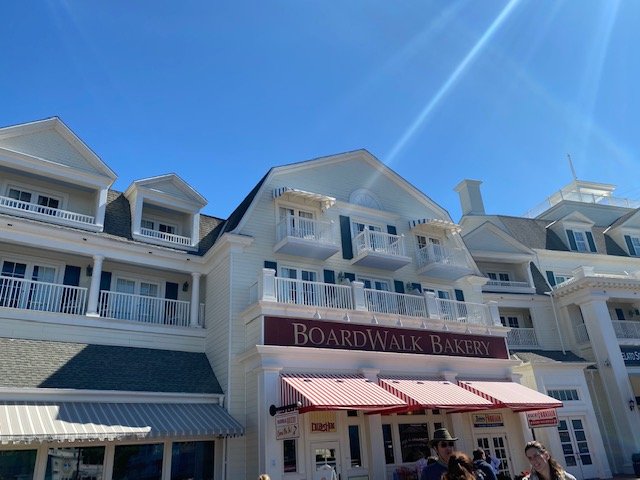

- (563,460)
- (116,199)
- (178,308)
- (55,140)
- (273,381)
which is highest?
(55,140)

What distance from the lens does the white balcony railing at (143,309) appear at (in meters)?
16.9

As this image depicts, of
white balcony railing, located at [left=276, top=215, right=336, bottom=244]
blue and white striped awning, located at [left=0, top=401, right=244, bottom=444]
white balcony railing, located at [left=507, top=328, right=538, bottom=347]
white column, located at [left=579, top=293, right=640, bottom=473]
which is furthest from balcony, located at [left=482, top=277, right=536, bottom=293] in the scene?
blue and white striped awning, located at [left=0, top=401, right=244, bottom=444]

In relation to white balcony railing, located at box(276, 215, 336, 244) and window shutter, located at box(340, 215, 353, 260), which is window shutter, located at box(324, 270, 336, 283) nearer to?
window shutter, located at box(340, 215, 353, 260)

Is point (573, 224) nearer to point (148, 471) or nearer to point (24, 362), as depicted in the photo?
point (148, 471)

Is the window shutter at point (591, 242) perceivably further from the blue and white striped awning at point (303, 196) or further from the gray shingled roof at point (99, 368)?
the gray shingled roof at point (99, 368)

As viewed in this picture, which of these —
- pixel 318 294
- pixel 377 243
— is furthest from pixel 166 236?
pixel 377 243

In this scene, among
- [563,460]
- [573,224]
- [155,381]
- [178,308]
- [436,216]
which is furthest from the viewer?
[573,224]

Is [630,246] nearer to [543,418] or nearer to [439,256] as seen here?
[439,256]

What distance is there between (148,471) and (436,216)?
16174mm

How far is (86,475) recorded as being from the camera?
12953mm

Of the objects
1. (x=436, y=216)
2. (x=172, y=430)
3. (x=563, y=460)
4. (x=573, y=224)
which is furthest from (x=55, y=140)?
(x=573, y=224)

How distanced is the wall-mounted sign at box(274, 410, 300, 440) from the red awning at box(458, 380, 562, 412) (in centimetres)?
759

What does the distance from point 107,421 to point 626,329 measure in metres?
24.6

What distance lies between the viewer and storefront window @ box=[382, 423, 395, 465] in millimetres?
16000
